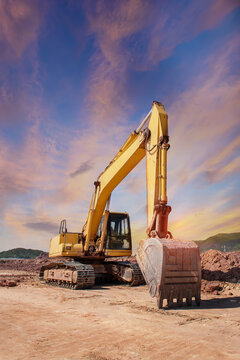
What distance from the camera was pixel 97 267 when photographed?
47.3 ft

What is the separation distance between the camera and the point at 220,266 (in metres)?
13.8

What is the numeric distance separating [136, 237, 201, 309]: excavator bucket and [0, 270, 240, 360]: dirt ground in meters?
0.36

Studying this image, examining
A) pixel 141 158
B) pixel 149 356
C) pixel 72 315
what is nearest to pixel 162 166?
pixel 141 158

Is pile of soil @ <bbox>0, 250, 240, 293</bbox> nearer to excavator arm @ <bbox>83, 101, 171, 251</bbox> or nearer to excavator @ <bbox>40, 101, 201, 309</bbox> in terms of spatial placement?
excavator @ <bbox>40, 101, 201, 309</bbox>

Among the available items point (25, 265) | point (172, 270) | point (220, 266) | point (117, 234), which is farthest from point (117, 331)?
point (25, 265)

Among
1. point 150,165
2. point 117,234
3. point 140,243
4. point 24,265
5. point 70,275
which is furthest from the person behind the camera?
point 24,265

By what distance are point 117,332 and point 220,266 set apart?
9.99 metres

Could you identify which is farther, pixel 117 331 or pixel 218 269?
pixel 218 269

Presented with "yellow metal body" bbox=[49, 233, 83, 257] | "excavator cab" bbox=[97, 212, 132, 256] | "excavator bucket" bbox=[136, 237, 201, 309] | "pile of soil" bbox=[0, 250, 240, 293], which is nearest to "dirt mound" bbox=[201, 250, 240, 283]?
"pile of soil" bbox=[0, 250, 240, 293]

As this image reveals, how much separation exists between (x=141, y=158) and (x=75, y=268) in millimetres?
5325

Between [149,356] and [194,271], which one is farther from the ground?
[194,271]

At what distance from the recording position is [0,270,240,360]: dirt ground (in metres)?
3.95

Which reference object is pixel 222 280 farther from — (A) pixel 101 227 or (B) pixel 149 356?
(B) pixel 149 356

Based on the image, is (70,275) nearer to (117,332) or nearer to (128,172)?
(128,172)
